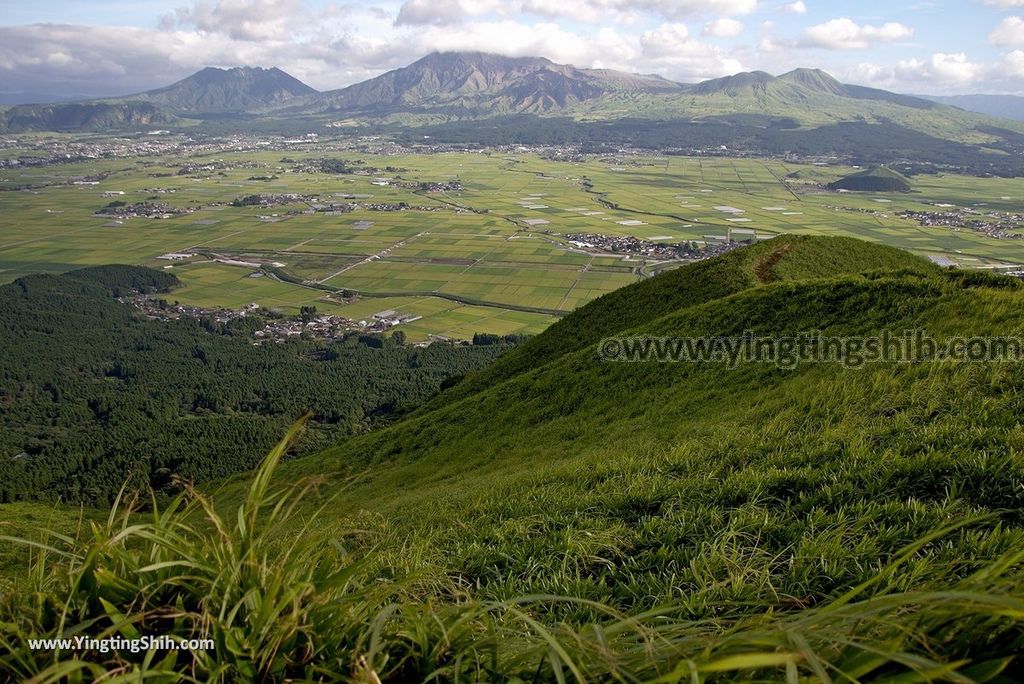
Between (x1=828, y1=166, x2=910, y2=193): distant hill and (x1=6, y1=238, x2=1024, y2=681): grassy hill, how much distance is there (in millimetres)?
198326

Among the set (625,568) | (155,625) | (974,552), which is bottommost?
(625,568)

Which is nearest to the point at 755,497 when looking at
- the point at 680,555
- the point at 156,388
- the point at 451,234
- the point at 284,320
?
the point at 680,555

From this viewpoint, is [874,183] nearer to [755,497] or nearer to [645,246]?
[645,246]

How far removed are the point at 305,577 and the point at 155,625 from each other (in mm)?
619

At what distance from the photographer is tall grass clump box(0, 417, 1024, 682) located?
1.99m

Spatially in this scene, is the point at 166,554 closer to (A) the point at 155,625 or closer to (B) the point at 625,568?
(A) the point at 155,625

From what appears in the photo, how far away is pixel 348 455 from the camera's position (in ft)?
77.0

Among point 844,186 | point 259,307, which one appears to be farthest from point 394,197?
point 844,186

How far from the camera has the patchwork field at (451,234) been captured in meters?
94.3

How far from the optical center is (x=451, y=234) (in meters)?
134

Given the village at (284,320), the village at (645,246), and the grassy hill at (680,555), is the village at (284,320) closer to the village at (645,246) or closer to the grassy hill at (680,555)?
the village at (645,246)

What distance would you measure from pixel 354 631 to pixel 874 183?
218965mm

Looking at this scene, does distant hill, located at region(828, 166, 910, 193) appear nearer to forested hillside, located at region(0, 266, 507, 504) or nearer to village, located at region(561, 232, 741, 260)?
village, located at region(561, 232, 741, 260)

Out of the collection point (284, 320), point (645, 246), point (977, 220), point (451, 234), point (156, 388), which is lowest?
point (156, 388)
